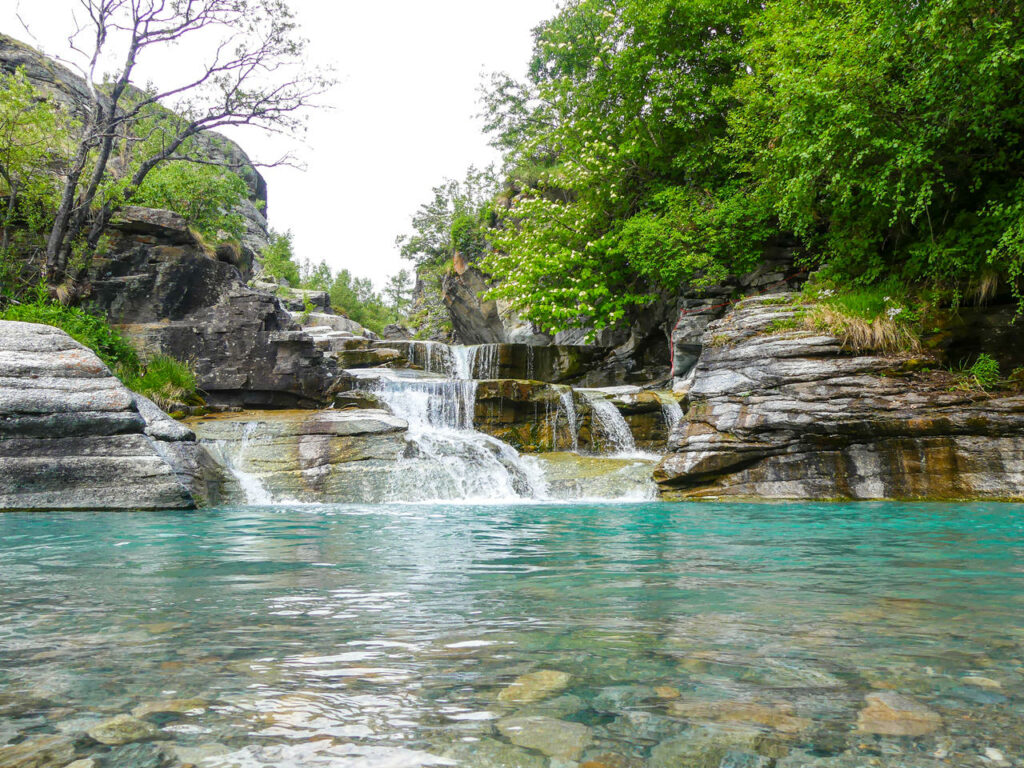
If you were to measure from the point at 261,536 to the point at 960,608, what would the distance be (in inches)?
231

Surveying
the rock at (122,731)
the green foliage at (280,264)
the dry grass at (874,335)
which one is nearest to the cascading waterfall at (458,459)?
the dry grass at (874,335)

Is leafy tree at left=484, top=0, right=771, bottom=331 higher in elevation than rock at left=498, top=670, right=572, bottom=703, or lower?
higher

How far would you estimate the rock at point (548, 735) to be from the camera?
1562 millimetres

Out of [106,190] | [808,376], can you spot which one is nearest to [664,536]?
[808,376]

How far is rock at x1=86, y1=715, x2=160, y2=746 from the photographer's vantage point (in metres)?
1.59

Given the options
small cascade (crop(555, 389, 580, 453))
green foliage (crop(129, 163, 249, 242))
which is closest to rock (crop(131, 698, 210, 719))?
small cascade (crop(555, 389, 580, 453))

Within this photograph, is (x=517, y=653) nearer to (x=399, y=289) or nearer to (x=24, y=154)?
(x=24, y=154)

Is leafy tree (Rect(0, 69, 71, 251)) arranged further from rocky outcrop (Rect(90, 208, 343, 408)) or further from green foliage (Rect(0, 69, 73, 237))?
rocky outcrop (Rect(90, 208, 343, 408))

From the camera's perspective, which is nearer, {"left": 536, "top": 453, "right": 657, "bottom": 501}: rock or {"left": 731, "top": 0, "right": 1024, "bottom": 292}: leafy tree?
{"left": 731, "top": 0, "right": 1024, "bottom": 292}: leafy tree

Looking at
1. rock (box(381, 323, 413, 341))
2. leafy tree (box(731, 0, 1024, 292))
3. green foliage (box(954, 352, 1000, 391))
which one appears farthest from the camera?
rock (box(381, 323, 413, 341))

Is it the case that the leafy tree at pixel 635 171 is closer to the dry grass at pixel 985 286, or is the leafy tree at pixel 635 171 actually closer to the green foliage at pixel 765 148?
the green foliage at pixel 765 148

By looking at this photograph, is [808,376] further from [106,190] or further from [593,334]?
[106,190]

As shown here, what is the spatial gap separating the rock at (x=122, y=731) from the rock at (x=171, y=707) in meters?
0.04

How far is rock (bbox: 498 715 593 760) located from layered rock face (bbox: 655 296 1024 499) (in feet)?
29.7
